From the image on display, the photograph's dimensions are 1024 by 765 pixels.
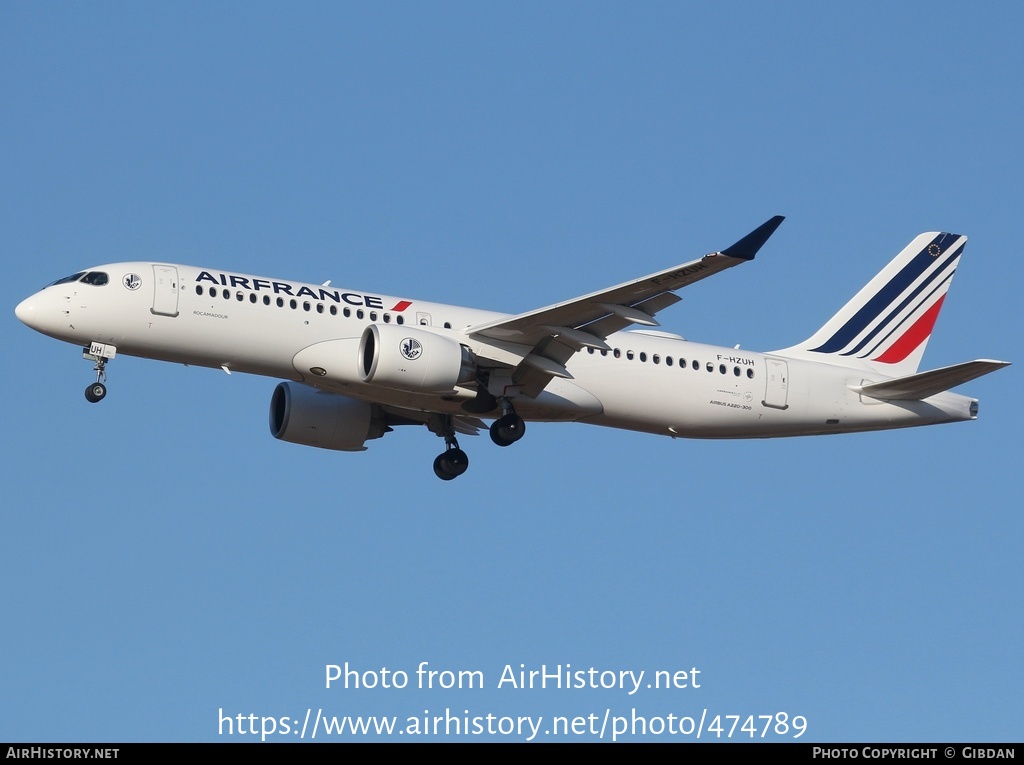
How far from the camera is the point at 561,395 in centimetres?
3759

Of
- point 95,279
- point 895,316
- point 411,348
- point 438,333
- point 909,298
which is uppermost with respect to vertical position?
point 909,298

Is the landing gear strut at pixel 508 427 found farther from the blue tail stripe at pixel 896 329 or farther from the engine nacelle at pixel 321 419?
the blue tail stripe at pixel 896 329

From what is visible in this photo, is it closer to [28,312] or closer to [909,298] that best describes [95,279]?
[28,312]

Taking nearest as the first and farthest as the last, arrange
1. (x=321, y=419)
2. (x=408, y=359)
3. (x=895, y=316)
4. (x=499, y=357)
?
(x=408, y=359)
(x=499, y=357)
(x=321, y=419)
(x=895, y=316)

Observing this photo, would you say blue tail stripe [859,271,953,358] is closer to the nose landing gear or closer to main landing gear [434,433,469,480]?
main landing gear [434,433,469,480]

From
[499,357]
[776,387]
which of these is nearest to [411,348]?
[499,357]

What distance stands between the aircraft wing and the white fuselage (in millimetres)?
781

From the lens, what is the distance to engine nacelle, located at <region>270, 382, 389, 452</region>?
131 feet

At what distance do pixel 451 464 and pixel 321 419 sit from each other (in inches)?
140

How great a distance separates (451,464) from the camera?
40125 mm

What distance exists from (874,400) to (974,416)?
2763 mm
